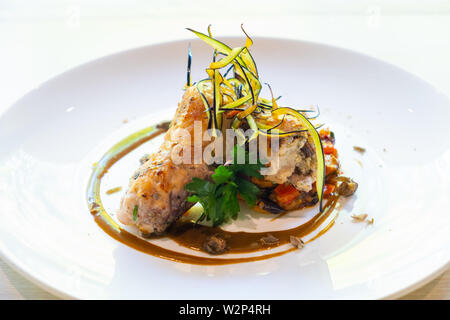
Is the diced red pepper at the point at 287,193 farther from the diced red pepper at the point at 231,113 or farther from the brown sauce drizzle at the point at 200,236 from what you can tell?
the diced red pepper at the point at 231,113

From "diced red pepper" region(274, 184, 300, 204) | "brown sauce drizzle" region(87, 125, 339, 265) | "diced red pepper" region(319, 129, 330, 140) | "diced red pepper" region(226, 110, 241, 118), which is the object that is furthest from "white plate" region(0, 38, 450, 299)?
"diced red pepper" region(226, 110, 241, 118)

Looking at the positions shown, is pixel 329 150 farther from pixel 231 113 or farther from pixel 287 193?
pixel 231 113

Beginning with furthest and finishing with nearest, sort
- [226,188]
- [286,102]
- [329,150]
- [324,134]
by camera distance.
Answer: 1. [286,102]
2. [324,134]
3. [329,150]
4. [226,188]

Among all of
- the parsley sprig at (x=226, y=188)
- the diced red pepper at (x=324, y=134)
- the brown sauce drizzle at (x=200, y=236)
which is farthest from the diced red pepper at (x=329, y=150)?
the parsley sprig at (x=226, y=188)

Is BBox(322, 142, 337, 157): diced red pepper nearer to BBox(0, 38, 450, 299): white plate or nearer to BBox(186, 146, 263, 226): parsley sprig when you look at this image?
BBox(0, 38, 450, 299): white plate

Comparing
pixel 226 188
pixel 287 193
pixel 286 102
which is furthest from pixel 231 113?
pixel 286 102
